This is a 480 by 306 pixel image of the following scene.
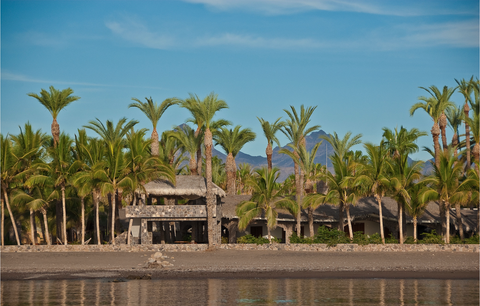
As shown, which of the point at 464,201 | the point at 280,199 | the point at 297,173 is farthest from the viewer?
the point at 297,173

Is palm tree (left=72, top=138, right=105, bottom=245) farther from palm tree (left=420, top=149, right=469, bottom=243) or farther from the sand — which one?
palm tree (left=420, top=149, right=469, bottom=243)

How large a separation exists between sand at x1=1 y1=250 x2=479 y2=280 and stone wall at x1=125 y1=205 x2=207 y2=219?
3564mm

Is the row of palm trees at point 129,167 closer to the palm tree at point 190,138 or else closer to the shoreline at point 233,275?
the palm tree at point 190,138

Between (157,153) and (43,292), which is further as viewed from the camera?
(157,153)

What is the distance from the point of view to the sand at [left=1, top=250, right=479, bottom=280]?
2644cm

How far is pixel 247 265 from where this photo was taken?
2820 cm

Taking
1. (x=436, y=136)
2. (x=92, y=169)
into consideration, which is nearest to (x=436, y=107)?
(x=436, y=136)

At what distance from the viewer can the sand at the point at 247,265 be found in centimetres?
2644

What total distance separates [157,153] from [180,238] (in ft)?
22.7

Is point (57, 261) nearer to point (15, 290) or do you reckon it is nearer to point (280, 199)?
point (15, 290)

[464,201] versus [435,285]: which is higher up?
[464,201]

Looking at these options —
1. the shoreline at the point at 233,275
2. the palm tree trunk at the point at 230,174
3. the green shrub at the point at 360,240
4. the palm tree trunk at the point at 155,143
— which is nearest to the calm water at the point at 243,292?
the shoreline at the point at 233,275

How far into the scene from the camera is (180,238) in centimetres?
4331

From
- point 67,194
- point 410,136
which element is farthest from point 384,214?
point 67,194
